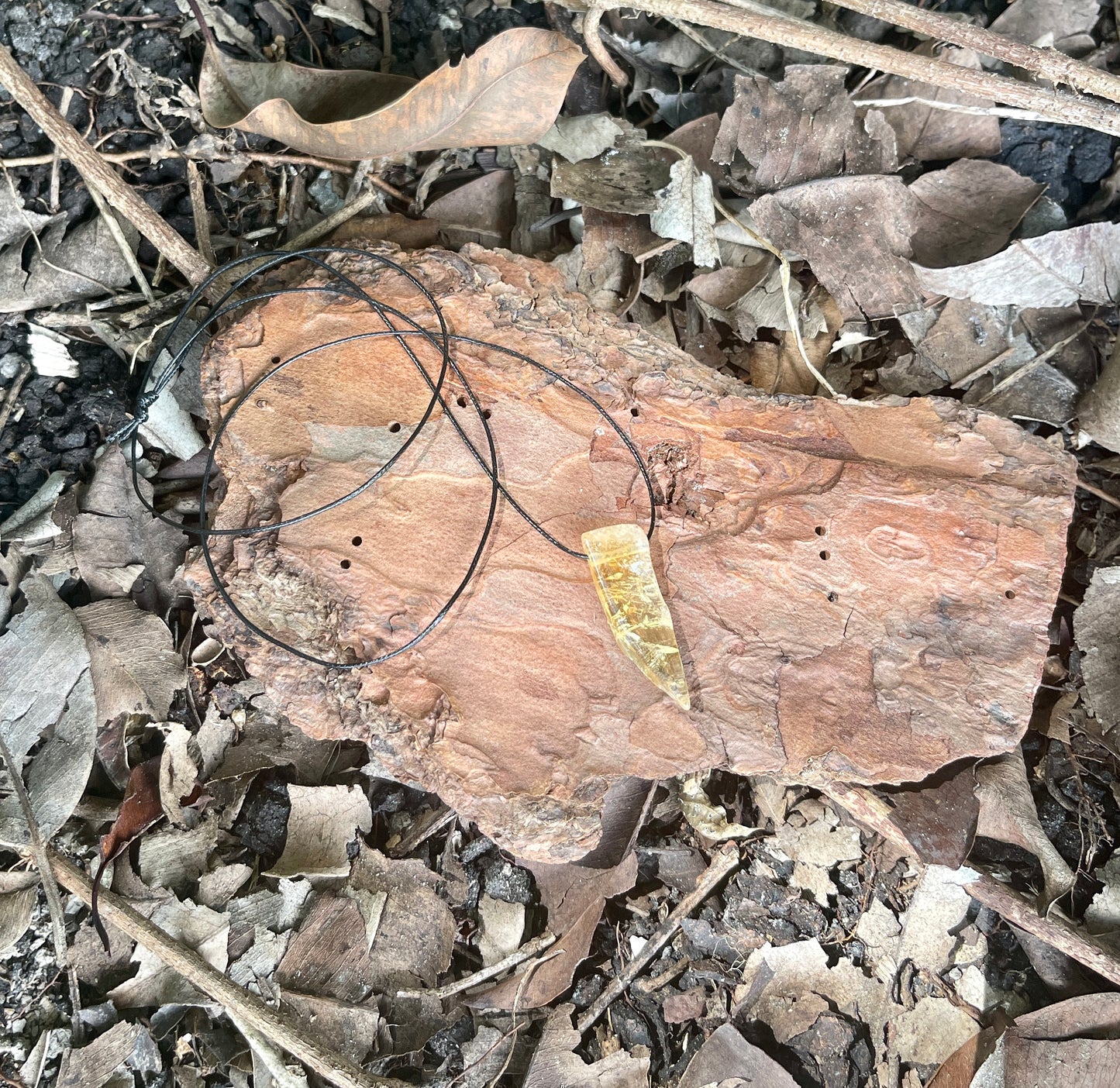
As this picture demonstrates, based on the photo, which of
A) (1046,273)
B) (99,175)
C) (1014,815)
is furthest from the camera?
(1046,273)

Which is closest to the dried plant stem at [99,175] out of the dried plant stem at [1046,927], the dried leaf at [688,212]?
the dried leaf at [688,212]

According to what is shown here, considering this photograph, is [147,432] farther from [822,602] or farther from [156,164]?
[822,602]

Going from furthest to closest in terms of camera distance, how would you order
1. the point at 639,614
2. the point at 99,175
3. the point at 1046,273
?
the point at 1046,273, the point at 99,175, the point at 639,614

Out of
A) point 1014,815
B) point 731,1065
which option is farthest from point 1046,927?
point 731,1065

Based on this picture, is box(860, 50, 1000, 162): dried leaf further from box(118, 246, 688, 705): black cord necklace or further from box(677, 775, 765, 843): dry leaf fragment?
box(677, 775, 765, 843): dry leaf fragment

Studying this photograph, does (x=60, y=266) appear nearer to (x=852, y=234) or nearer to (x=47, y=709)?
(x=47, y=709)

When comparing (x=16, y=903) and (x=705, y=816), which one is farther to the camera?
(x=705, y=816)

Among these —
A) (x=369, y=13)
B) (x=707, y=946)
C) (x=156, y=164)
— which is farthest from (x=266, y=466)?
(x=707, y=946)
